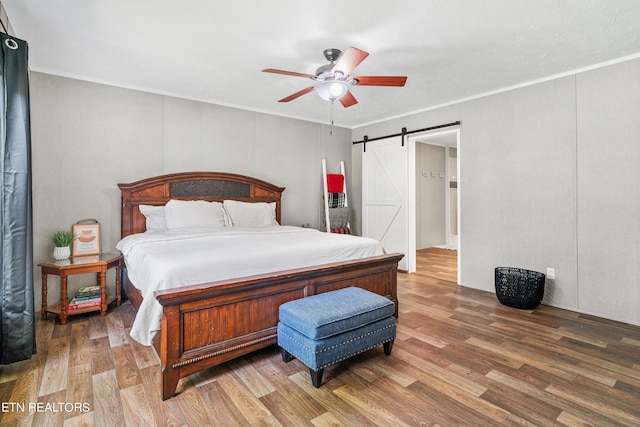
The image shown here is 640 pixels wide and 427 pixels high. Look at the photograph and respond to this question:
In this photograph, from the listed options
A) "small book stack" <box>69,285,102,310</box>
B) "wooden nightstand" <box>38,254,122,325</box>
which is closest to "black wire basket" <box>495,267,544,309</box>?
"wooden nightstand" <box>38,254,122,325</box>

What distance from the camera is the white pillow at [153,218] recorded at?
3.95 meters

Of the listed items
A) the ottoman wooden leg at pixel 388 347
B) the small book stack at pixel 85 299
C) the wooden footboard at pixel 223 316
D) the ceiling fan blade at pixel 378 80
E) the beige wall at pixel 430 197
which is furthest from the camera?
the beige wall at pixel 430 197

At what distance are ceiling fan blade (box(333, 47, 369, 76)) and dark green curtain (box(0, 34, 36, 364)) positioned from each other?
7.35ft

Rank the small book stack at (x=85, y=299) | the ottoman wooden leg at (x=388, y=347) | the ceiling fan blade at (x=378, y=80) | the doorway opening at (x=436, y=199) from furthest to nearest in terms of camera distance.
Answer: the doorway opening at (x=436, y=199), the small book stack at (x=85, y=299), the ceiling fan blade at (x=378, y=80), the ottoman wooden leg at (x=388, y=347)

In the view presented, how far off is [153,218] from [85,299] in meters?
1.09

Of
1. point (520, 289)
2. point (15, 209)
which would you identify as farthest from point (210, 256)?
point (520, 289)

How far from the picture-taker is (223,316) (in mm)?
2221

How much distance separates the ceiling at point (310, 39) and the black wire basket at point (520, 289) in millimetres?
2259

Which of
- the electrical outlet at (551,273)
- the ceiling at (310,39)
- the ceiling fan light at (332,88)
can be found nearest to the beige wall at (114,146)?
the ceiling at (310,39)

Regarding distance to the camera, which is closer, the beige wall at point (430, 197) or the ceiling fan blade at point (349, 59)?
the ceiling fan blade at point (349, 59)

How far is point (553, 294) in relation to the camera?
3.74 metres

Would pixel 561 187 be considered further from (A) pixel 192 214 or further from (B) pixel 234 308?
(A) pixel 192 214

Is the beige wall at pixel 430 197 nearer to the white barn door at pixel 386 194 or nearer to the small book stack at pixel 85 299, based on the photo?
the white barn door at pixel 386 194

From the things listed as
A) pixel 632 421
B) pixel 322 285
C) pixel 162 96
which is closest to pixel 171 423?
pixel 322 285
